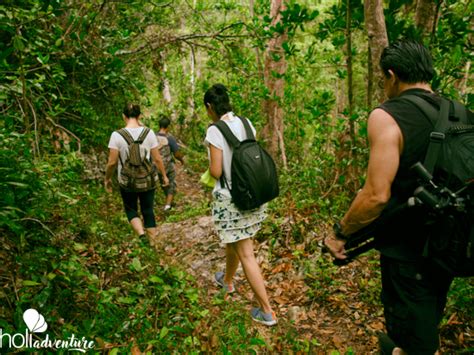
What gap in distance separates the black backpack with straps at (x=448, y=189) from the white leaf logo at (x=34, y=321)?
94.6 inches

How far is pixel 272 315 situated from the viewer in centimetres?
349

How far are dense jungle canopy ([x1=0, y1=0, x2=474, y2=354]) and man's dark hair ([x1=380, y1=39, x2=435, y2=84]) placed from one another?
1509 millimetres

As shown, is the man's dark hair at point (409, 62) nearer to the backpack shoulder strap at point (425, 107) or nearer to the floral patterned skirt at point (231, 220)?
the backpack shoulder strap at point (425, 107)

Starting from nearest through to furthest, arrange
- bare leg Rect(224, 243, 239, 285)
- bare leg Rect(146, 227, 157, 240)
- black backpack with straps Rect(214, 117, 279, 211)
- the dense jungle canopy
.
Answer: the dense jungle canopy < black backpack with straps Rect(214, 117, 279, 211) < bare leg Rect(224, 243, 239, 285) < bare leg Rect(146, 227, 157, 240)

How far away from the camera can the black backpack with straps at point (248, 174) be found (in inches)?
124

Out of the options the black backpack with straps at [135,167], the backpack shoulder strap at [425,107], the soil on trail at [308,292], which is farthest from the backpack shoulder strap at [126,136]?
the backpack shoulder strap at [425,107]

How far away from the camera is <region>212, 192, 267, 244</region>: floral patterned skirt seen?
3320 millimetres

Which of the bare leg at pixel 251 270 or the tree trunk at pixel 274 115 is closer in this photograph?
the bare leg at pixel 251 270

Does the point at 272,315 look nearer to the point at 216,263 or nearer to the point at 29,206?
the point at 216,263

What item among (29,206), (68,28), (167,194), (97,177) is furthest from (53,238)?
(167,194)

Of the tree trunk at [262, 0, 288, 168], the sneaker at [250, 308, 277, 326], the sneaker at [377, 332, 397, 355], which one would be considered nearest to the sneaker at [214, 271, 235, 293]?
the sneaker at [250, 308, 277, 326]

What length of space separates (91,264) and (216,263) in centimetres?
212

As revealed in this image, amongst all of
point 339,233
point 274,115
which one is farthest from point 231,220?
point 274,115

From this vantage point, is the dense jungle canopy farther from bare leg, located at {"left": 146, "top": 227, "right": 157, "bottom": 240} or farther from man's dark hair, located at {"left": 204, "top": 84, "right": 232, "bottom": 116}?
man's dark hair, located at {"left": 204, "top": 84, "right": 232, "bottom": 116}
